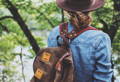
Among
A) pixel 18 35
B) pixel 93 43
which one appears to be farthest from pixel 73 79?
pixel 18 35

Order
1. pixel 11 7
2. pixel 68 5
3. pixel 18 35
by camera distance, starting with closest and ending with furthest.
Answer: pixel 68 5
pixel 11 7
pixel 18 35

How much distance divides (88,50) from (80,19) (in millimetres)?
260

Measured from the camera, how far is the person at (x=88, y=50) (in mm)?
3391

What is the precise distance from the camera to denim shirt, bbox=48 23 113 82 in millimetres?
3387

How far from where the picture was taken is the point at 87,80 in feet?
11.4

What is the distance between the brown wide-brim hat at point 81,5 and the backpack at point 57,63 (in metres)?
0.16

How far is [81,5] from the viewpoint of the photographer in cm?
356

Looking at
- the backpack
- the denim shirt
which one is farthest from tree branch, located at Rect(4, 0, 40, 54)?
the denim shirt

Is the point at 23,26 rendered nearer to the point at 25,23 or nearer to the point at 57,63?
the point at 25,23

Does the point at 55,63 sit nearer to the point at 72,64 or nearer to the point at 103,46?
the point at 72,64

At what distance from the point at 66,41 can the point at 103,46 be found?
0.31 m

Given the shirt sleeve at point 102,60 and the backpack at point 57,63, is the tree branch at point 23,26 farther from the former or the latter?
the shirt sleeve at point 102,60

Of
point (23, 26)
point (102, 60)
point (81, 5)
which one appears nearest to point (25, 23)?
point (23, 26)

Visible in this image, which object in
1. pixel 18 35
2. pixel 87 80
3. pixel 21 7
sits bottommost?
pixel 18 35
